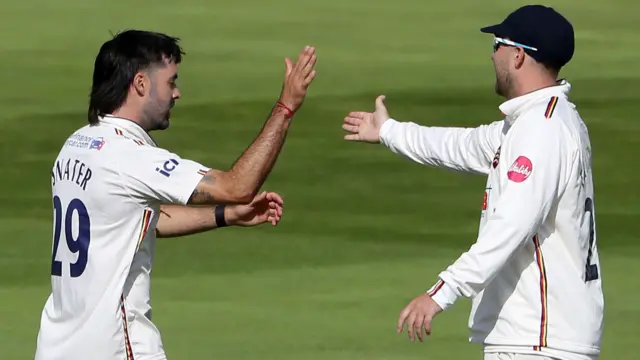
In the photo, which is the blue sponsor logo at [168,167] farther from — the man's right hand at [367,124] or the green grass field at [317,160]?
the green grass field at [317,160]

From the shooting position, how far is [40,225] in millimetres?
12727

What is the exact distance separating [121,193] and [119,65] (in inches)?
21.2

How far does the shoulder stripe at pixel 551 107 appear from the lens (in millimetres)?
5286

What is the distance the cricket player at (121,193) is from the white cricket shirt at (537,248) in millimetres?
883

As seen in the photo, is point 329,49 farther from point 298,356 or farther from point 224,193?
point 224,193

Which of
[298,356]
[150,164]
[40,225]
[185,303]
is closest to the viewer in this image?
[150,164]

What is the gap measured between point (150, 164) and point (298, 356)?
3663 millimetres

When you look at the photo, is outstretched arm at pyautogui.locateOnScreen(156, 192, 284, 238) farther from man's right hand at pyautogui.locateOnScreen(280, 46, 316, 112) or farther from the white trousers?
the white trousers

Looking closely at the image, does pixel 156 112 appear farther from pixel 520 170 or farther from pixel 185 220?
pixel 520 170

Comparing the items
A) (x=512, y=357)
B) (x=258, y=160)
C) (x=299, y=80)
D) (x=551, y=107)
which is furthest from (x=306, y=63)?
(x=512, y=357)

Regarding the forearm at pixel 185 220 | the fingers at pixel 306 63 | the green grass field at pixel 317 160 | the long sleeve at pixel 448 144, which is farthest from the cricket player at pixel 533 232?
the green grass field at pixel 317 160

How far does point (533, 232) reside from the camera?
516 cm

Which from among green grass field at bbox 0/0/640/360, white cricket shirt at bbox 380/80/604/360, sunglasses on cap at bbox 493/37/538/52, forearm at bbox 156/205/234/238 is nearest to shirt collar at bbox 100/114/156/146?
forearm at bbox 156/205/234/238

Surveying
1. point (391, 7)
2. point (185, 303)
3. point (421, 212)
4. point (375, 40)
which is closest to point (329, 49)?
point (375, 40)
